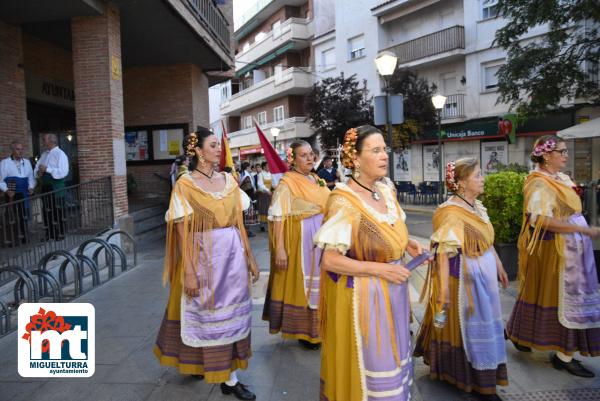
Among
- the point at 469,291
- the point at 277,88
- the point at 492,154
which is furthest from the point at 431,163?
the point at 469,291

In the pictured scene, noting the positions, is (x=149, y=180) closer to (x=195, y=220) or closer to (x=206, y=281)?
(x=195, y=220)

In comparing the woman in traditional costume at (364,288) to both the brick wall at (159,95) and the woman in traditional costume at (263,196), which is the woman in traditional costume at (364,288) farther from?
the brick wall at (159,95)

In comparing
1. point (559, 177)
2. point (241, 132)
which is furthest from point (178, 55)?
point (241, 132)

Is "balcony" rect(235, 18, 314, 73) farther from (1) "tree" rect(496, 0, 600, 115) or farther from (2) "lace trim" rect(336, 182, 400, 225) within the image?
(2) "lace trim" rect(336, 182, 400, 225)

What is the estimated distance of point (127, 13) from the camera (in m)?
10.8

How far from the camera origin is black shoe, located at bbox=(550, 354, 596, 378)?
4.01 m

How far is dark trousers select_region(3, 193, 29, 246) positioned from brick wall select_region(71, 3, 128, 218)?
8.66ft

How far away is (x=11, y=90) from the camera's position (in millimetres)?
10469

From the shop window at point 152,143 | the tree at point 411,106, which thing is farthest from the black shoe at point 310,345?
the tree at point 411,106

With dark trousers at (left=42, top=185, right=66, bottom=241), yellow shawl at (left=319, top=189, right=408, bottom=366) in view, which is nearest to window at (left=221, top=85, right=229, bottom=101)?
dark trousers at (left=42, top=185, right=66, bottom=241)

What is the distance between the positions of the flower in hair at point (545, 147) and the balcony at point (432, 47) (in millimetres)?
20418

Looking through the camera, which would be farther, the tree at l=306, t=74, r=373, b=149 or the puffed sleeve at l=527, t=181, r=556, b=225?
the tree at l=306, t=74, r=373, b=149

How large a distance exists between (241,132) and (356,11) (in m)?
16.4

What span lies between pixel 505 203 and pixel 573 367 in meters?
3.15
